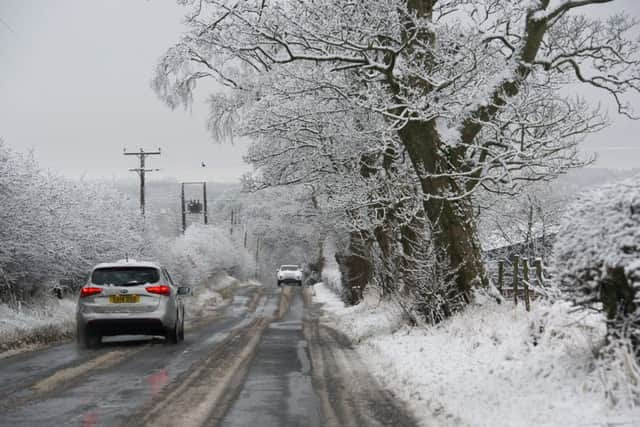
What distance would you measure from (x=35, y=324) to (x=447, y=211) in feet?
36.6

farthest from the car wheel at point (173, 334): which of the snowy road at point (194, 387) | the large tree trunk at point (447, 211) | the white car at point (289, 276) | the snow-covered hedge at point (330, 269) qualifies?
the white car at point (289, 276)

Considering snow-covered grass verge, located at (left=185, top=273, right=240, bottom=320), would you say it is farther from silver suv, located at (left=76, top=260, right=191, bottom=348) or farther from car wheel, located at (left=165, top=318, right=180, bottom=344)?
silver suv, located at (left=76, top=260, right=191, bottom=348)

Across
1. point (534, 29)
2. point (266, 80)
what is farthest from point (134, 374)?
point (266, 80)

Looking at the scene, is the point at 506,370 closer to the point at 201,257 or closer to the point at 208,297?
the point at 208,297

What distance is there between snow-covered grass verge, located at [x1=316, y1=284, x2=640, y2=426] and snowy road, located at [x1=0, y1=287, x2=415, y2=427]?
0.47 metres

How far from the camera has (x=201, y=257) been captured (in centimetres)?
5909

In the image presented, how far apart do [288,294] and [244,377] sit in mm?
45739

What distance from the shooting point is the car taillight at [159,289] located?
17719mm

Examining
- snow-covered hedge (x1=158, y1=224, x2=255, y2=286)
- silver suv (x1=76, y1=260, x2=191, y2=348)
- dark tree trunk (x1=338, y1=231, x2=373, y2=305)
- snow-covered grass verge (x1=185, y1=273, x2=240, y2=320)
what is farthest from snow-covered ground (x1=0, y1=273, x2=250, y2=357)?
snow-covered hedge (x1=158, y1=224, x2=255, y2=286)

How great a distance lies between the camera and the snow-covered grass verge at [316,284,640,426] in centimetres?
760

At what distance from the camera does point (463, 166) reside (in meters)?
16.7

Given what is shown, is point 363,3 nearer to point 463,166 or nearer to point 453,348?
point 463,166

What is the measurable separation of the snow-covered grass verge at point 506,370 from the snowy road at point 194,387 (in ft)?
1.55

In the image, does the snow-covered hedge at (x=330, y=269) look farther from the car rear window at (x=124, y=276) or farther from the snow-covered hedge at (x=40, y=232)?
the car rear window at (x=124, y=276)
